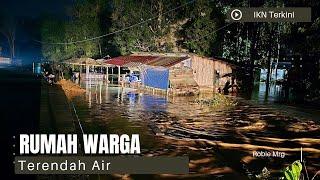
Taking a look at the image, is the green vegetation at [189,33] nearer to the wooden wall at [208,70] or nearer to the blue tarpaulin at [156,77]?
the wooden wall at [208,70]

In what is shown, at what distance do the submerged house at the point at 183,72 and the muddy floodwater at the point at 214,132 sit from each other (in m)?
4.68

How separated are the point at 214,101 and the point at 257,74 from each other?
2410 cm

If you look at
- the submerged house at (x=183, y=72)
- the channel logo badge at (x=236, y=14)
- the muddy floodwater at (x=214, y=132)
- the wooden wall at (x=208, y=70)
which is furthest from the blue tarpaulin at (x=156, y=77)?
the channel logo badge at (x=236, y=14)

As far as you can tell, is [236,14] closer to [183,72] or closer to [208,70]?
[183,72]

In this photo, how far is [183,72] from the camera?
2988cm

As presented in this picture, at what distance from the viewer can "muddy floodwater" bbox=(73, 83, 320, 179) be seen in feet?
37.2

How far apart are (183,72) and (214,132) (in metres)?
14.6

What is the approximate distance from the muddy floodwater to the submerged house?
468cm

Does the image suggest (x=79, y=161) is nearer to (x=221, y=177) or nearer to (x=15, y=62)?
(x=221, y=177)

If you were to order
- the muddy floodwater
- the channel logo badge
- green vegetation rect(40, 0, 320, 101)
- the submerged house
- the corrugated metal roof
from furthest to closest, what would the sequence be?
the corrugated metal roof
the submerged house
green vegetation rect(40, 0, 320, 101)
the channel logo badge
the muddy floodwater

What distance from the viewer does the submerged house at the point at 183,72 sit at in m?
29.5

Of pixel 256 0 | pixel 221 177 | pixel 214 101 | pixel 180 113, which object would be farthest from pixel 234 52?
pixel 221 177

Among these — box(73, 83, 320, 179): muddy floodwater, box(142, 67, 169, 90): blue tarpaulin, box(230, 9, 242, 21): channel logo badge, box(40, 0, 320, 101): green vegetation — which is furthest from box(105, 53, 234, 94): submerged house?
box(230, 9, 242, 21): channel logo badge

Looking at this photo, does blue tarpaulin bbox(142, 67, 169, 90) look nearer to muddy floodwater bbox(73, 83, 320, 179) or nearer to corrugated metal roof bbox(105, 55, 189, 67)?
corrugated metal roof bbox(105, 55, 189, 67)
